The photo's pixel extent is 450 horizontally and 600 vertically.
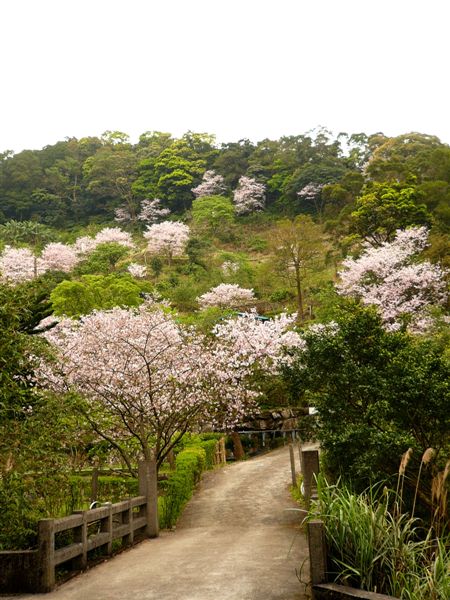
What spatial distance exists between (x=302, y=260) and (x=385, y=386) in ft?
94.7

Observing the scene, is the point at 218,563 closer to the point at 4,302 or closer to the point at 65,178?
the point at 4,302

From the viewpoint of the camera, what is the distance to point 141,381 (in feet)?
44.9

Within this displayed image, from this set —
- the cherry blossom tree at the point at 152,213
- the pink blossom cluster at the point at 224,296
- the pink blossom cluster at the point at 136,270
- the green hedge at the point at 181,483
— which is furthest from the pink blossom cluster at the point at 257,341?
the cherry blossom tree at the point at 152,213

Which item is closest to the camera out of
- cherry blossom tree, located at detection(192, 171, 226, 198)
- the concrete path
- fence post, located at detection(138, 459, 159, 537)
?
the concrete path

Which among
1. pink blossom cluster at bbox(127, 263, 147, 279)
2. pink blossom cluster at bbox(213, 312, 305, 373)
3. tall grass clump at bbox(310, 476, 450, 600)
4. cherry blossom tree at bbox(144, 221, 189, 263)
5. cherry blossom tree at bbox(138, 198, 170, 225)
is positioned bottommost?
tall grass clump at bbox(310, 476, 450, 600)

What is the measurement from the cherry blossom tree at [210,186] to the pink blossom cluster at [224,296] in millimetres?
28157

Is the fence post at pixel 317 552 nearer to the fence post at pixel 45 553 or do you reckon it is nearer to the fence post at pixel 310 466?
the fence post at pixel 45 553

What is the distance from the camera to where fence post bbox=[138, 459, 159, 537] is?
10.8m

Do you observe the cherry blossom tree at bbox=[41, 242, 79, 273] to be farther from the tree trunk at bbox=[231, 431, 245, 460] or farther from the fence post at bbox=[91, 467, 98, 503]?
the fence post at bbox=[91, 467, 98, 503]

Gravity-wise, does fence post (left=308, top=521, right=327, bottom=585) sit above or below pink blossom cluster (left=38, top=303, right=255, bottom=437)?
below

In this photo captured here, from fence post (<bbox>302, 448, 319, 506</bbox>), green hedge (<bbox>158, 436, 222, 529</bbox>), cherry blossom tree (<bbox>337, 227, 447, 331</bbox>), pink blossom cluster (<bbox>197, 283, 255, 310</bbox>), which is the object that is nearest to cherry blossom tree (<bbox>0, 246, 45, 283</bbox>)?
pink blossom cluster (<bbox>197, 283, 255, 310</bbox>)

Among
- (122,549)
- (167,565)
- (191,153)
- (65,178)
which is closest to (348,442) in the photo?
(167,565)

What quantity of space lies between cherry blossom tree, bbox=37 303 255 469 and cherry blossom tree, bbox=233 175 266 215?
1961 inches

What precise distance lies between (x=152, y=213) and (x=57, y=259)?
17.8m
